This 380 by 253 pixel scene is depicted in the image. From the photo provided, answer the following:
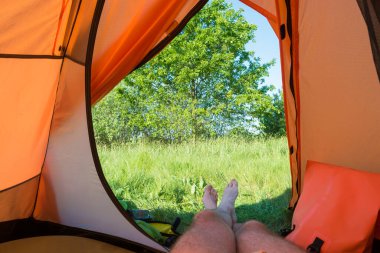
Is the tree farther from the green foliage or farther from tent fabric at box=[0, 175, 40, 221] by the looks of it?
tent fabric at box=[0, 175, 40, 221]

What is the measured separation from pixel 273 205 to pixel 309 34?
1.16 metres

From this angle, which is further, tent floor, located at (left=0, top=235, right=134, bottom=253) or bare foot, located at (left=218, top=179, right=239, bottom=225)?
bare foot, located at (left=218, top=179, right=239, bottom=225)

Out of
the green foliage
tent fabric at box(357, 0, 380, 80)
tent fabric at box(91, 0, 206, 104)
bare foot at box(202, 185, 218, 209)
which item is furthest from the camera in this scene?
the green foliage

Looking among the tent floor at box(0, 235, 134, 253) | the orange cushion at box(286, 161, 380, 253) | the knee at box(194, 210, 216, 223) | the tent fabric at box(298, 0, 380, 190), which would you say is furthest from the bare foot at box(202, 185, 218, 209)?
the tent fabric at box(298, 0, 380, 190)

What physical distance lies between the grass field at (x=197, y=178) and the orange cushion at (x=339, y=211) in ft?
1.83

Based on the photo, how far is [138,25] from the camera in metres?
1.75

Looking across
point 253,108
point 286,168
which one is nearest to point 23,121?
point 286,168

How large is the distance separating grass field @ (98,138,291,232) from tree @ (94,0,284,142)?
1.78m

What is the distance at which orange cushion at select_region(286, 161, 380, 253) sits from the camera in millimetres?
1473

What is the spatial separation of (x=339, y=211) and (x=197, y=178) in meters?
1.80

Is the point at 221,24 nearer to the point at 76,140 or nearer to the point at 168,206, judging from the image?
the point at 168,206

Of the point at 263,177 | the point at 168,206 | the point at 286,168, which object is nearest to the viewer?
the point at 168,206

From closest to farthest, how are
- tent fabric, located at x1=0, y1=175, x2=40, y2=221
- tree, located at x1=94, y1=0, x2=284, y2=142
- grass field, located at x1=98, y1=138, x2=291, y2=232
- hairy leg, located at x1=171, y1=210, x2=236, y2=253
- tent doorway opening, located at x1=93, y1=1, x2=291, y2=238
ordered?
hairy leg, located at x1=171, y1=210, x2=236, y2=253 < tent fabric, located at x1=0, y1=175, x2=40, y2=221 < grass field, located at x1=98, y1=138, x2=291, y2=232 < tent doorway opening, located at x1=93, y1=1, x2=291, y2=238 < tree, located at x1=94, y1=0, x2=284, y2=142

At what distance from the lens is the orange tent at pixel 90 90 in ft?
4.67
